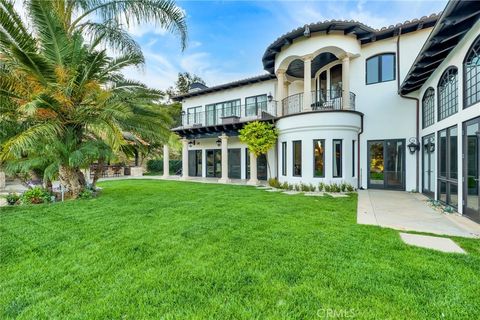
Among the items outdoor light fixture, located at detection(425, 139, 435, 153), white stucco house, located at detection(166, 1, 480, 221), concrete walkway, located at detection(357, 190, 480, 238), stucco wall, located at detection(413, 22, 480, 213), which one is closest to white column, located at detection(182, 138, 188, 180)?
white stucco house, located at detection(166, 1, 480, 221)

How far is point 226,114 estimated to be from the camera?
709 inches

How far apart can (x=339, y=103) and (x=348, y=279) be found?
10909 millimetres

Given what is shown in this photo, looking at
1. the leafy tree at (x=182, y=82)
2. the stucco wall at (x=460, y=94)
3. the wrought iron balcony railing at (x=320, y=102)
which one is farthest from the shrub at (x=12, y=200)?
the leafy tree at (x=182, y=82)

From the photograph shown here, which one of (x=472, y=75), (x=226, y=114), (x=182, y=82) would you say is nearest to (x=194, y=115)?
(x=226, y=114)

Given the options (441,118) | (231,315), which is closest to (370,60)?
(441,118)

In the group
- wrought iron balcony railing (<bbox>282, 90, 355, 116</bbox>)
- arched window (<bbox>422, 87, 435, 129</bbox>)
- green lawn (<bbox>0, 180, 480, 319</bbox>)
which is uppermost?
wrought iron balcony railing (<bbox>282, 90, 355, 116</bbox>)

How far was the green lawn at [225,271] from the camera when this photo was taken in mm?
2572

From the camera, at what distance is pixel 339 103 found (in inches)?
487

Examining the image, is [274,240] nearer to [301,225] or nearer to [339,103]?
[301,225]

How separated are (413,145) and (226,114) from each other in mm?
11711

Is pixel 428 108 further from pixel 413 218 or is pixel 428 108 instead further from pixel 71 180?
pixel 71 180

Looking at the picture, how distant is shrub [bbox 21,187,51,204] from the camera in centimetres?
849

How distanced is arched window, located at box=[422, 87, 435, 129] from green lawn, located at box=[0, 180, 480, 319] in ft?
21.9

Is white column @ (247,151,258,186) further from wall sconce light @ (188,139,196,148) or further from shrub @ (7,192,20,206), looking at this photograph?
shrub @ (7,192,20,206)
